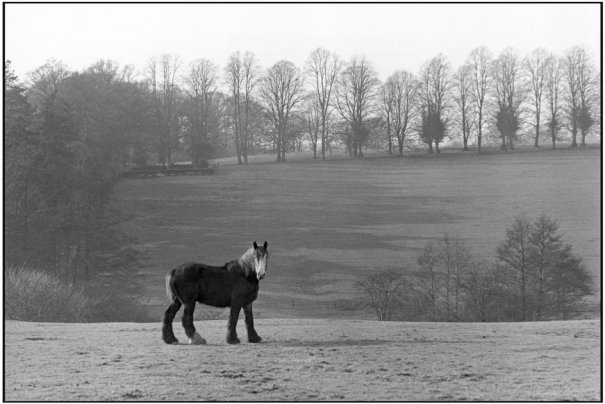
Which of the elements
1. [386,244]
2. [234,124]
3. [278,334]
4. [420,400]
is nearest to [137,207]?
[234,124]

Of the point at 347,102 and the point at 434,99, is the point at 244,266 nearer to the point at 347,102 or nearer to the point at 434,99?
the point at 347,102

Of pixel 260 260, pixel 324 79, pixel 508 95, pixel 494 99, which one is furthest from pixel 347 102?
pixel 260 260

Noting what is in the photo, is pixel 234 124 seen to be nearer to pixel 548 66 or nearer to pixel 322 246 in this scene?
pixel 322 246

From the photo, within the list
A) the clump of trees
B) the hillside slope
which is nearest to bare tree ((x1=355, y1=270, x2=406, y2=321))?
the clump of trees

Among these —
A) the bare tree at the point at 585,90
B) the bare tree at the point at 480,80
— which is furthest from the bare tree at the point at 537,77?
the bare tree at the point at 480,80

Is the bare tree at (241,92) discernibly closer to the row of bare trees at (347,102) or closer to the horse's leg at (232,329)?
the row of bare trees at (347,102)

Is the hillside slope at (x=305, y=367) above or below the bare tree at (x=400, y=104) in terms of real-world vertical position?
below
